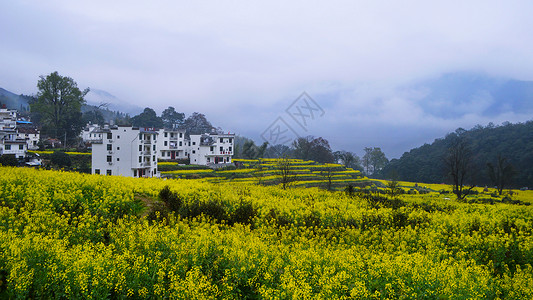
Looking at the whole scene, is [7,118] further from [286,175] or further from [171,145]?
[286,175]

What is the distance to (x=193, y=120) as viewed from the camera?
92375 millimetres

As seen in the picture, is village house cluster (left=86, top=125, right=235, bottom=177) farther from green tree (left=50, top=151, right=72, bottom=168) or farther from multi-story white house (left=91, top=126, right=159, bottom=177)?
green tree (left=50, top=151, right=72, bottom=168)

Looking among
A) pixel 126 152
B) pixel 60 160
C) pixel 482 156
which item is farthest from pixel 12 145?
pixel 482 156

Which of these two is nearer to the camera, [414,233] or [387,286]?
[387,286]

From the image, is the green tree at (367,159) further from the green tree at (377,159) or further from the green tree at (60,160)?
the green tree at (60,160)

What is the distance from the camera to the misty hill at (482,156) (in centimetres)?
4709

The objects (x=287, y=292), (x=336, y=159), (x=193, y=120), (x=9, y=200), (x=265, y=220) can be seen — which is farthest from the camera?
(x=193, y=120)

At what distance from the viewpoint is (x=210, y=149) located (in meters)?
56.9

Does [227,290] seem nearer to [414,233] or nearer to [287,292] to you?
[287,292]

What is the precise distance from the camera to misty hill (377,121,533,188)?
47094 millimetres

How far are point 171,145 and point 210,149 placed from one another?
265 inches

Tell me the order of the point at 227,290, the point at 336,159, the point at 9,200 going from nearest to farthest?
1. the point at 227,290
2. the point at 9,200
3. the point at 336,159

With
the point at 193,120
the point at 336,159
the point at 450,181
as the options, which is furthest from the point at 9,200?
the point at 193,120

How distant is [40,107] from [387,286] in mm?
69385
